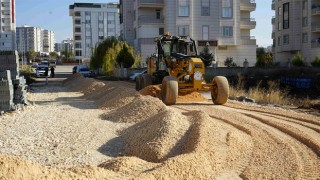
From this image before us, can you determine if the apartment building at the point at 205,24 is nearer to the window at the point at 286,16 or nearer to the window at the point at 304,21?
the window at the point at 286,16

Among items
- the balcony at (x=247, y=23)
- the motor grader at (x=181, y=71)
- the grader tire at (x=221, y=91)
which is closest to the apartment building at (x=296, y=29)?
the balcony at (x=247, y=23)

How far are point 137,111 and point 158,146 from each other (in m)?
5.35

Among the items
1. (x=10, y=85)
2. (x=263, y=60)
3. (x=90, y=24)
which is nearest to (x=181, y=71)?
(x=10, y=85)

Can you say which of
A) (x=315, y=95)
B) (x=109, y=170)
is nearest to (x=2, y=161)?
(x=109, y=170)

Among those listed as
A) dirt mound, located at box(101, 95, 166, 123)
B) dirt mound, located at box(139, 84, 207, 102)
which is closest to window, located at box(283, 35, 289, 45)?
dirt mound, located at box(139, 84, 207, 102)

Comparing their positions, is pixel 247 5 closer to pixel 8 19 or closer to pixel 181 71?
pixel 181 71

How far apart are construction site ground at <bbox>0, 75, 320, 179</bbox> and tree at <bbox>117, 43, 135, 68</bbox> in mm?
34591

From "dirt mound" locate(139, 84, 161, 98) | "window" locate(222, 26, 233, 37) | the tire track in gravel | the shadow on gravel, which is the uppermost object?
"window" locate(222, 26, 233, 37)

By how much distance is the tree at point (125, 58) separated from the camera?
50.7 meters

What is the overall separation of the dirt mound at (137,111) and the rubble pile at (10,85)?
444cm

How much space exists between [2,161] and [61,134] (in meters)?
5.97

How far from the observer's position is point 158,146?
972cm

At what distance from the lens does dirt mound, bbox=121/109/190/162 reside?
9.55 metres

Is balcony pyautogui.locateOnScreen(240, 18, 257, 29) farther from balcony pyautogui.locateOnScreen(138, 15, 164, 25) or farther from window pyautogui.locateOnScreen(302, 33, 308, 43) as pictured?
balcony pyautogui.locateOnScreen(138, 15, 164, 25)
